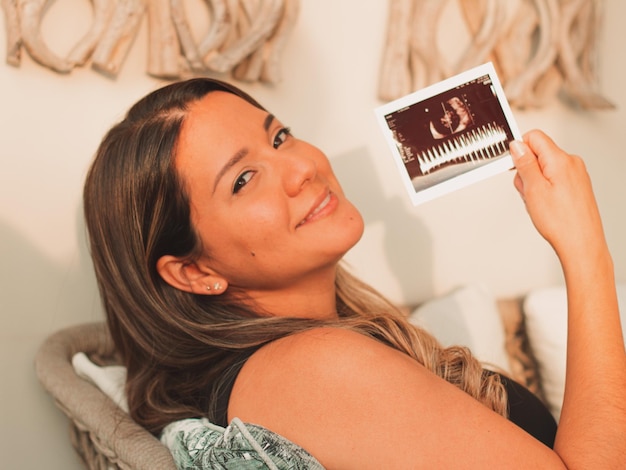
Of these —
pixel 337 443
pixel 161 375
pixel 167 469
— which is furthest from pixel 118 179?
pixel 337 443

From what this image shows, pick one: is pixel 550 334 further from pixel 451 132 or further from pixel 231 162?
pixel 231 162

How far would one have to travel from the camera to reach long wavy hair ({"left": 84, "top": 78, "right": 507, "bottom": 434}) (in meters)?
1.34

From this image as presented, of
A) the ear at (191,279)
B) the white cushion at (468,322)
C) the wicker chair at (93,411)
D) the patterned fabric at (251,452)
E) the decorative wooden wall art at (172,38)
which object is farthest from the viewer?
the white cushion at (468,322)

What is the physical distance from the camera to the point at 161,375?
1.47 m

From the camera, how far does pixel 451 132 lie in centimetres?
146

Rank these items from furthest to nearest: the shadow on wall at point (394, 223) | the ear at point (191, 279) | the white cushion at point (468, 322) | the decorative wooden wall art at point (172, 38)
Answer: the shadow on wall at point (394, 223) < the white cushion at point (468, 322) < the decorative wooden wall art at point (172, 38) < the ear at point (191, 279)

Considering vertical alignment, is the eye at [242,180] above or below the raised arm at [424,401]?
above

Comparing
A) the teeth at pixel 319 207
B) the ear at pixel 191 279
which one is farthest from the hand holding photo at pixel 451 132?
the ear at pixel 191 279

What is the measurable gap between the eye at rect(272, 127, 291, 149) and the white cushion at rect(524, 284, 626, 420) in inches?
34.0

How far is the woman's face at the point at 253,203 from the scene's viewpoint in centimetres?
133

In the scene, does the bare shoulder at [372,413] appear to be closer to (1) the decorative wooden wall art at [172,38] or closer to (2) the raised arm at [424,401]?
(2) the raised arm at [424,401]

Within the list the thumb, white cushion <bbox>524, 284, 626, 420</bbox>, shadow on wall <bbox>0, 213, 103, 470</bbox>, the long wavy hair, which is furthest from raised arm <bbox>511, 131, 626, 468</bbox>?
shadow on wall <bbox>0, 213, 103, 470</bbox>

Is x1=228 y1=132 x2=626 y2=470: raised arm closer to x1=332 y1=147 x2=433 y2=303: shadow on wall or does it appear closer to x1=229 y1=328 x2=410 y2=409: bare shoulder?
x1=229 y1=328 x2=410 y2=409: bare shoulder

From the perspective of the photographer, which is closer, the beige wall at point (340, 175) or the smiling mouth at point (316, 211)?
the smiling mouth at point (316, 211)
